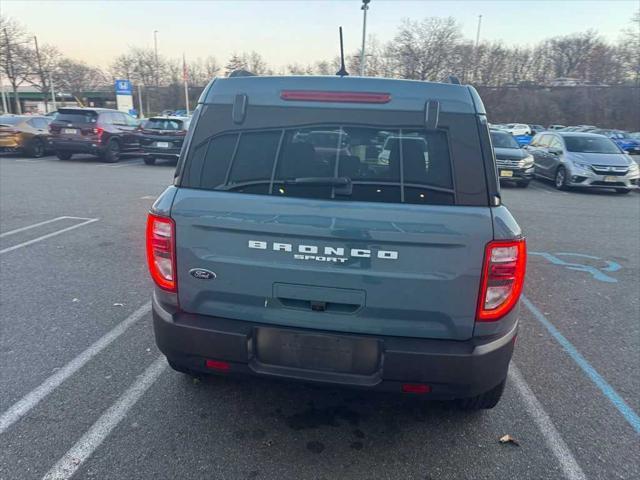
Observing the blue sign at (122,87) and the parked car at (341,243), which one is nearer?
the parked car at (341,243)

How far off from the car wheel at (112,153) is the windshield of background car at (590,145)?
15567 millimetres

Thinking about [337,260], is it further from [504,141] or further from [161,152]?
[161,152]

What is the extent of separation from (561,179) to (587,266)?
846cm

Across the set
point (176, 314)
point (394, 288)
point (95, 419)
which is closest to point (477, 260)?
point (394, 288)

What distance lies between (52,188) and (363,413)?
10484mm

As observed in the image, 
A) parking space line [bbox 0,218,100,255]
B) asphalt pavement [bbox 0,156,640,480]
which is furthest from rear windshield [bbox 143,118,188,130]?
asphalt pavement [bbox 0,156,640,480]

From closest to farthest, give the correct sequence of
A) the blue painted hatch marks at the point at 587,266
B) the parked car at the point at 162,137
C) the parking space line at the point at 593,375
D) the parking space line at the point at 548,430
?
1. the parking space line at the point at 548,430
2. the parking space line at the point at 593,375
3. the blue painted hatch marks at the point at 587,266
4. the parked car at the point at 162,137

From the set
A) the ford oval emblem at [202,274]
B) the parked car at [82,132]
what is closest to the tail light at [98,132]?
the parked car at [82,132]

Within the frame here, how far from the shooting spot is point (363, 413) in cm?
279

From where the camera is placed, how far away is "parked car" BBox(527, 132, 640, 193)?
12.4 meters

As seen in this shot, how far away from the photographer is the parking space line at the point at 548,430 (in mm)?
2369

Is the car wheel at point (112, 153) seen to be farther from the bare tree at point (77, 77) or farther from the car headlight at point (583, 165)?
the bare tree at point (77, 77)

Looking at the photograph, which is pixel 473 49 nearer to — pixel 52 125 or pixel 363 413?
pixel 52 125

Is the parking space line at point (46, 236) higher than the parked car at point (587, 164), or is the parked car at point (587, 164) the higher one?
the parked car at point (587, 164)
